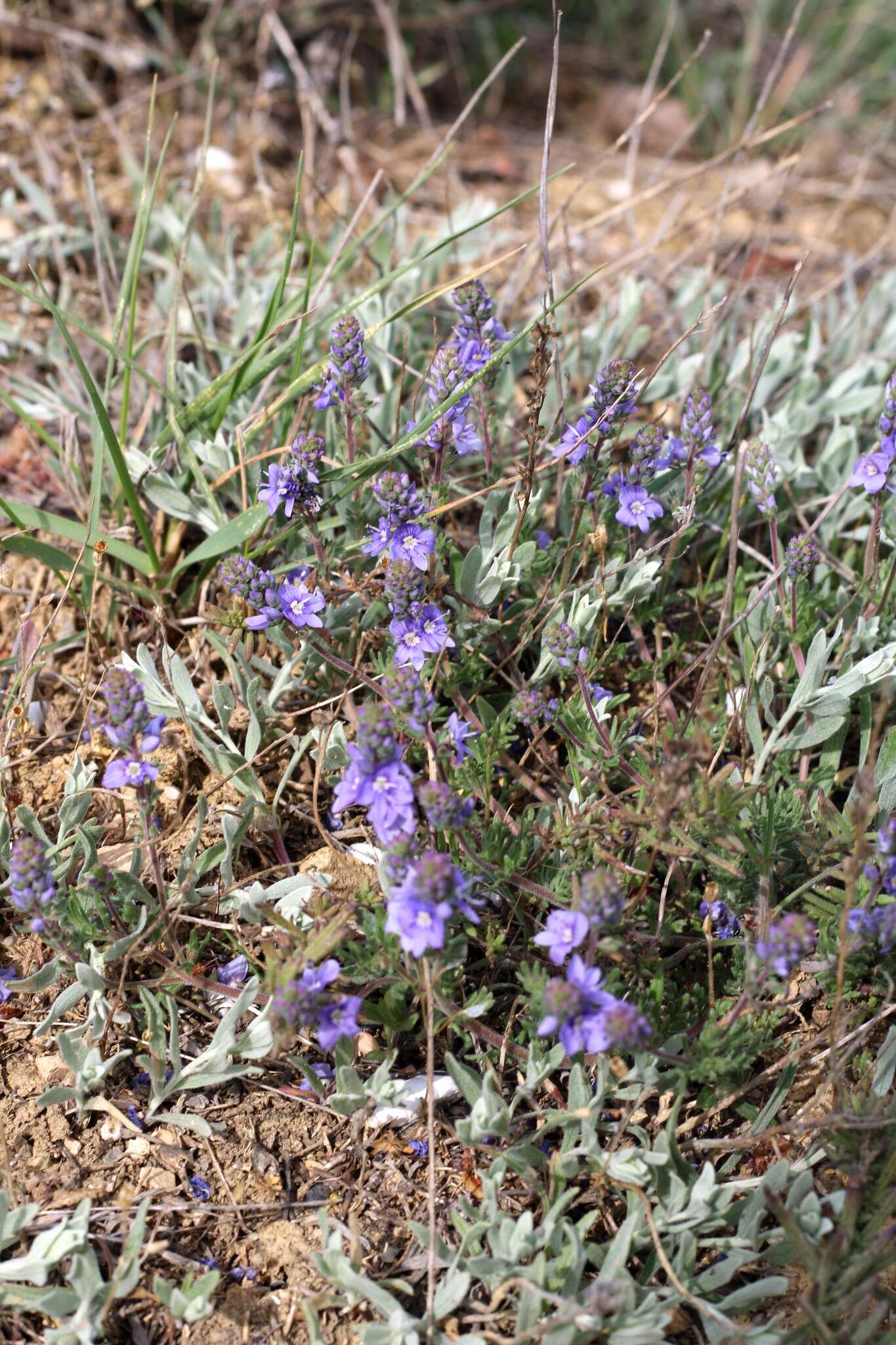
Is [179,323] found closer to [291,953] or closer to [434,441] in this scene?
[434,441]

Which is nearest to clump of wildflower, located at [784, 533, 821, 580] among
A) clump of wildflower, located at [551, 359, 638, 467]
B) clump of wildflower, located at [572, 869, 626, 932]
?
clump of wildflower, located at [551, 359, 638, 467]

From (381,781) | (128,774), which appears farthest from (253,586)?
(381,781)

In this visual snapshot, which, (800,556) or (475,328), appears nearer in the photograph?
(800,556)

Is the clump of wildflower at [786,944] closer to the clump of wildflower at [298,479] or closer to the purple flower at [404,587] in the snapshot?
the purple flower at [404,587]

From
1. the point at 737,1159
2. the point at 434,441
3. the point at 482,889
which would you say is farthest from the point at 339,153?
the point at 737,1159

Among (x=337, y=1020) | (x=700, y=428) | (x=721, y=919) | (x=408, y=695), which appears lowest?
(x=721, y=919)

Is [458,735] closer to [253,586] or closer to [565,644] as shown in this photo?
[565,644]

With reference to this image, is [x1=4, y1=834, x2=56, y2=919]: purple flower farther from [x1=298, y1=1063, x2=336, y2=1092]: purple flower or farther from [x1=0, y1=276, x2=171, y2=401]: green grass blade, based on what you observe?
[x1=0, y1=276, x2=171, y2=401]: green grass blade
